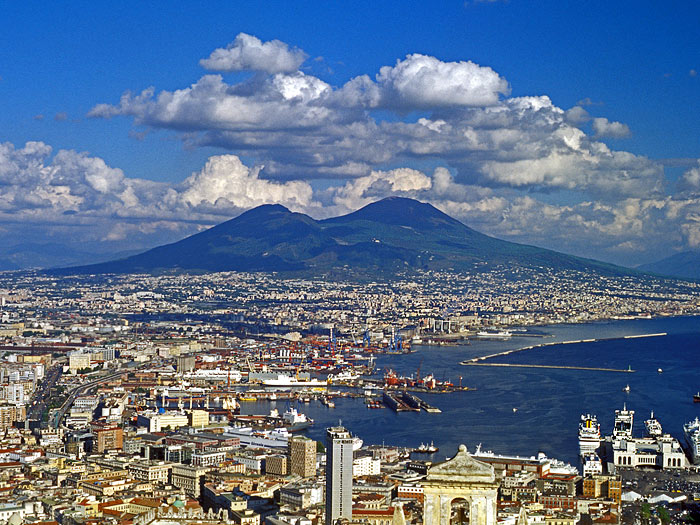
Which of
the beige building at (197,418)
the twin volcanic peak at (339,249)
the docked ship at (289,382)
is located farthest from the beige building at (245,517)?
the twin volcanic peak at (339,249)

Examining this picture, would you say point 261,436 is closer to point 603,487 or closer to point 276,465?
point 276,465

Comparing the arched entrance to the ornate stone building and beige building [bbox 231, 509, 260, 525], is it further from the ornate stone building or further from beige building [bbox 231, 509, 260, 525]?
beige building [bbox 231, 509, 260, 525]

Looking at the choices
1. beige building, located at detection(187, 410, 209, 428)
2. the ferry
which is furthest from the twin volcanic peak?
the ferry

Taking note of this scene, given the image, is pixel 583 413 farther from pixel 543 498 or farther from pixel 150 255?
pixel 150 255

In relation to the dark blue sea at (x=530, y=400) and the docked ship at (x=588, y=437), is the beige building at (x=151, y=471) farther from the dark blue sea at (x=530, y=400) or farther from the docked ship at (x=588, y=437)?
the docked ship at (x=588, y=437)

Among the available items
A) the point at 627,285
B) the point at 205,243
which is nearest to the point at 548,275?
the point at 627,285

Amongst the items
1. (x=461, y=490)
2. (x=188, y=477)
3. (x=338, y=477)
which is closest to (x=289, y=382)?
(x=188, y=477)
